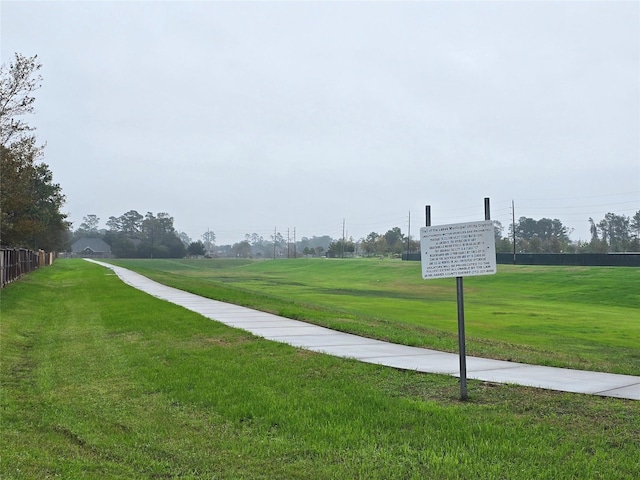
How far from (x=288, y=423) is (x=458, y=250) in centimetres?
270

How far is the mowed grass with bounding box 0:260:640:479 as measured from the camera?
5.71 metres

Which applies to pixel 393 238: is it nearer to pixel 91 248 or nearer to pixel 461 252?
pixel 91 248

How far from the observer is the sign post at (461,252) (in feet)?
25.4

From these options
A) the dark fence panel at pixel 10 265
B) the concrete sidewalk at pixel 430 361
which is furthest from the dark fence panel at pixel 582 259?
the concrete sidewalk at pixel 430 361

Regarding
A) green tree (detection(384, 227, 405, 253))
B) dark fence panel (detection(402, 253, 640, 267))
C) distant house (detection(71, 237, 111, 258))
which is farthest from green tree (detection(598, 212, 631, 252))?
distant house (detection(71, 237, 111, 258))

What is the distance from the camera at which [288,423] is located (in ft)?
23.1

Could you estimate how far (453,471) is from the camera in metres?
5.43

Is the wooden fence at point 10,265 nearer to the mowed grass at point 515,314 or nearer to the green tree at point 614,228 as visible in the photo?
A: the mowed grass at point 515,314

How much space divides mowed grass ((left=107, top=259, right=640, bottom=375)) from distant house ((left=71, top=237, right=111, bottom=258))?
415 feet

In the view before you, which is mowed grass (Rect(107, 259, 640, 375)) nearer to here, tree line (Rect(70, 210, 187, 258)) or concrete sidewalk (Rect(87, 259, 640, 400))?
concrete sidewalk (Rect(87, 259, 640, 400))

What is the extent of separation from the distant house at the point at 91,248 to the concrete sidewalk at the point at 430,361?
170 m

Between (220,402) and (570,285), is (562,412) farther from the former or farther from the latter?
(570,285)

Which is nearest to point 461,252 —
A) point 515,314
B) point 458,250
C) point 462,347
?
point 458,250

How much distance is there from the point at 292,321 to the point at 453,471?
39.8 feet
